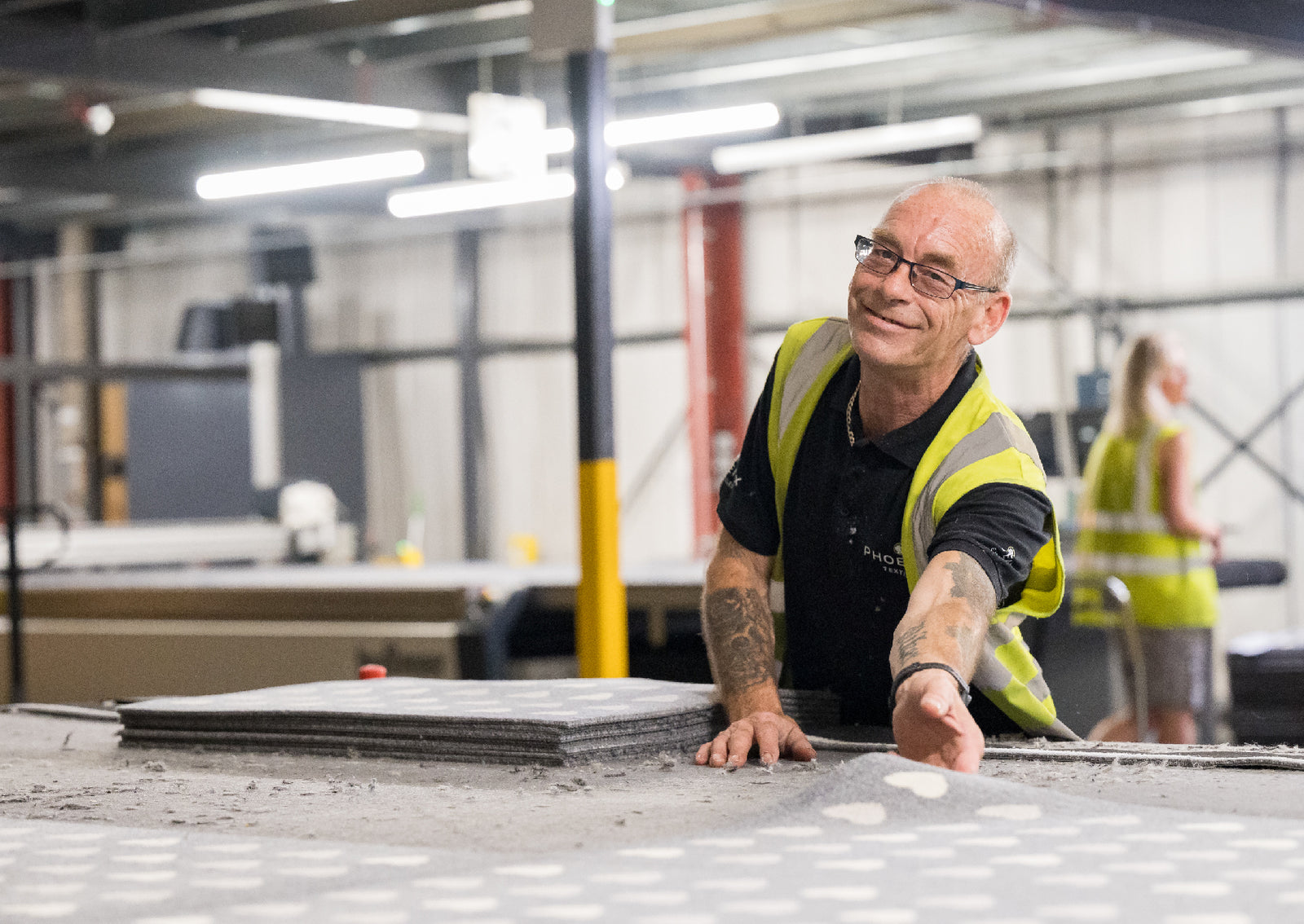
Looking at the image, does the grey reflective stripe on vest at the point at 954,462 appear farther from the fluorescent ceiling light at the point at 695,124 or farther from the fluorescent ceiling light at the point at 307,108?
the fluorescent ceiling light at the point at 307,108

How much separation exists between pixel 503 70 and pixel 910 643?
783 cm

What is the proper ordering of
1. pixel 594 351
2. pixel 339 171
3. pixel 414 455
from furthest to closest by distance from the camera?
pixel 414 455, pixel 339 171, pixel 594 351

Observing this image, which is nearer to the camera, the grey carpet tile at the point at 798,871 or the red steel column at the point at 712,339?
the grey carpet tile at the point at 798,871

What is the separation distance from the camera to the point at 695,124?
705 centimetres

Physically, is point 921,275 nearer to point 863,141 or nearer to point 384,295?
point 863,141

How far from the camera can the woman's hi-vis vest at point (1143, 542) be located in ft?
16.7

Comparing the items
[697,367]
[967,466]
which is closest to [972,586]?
[967,466]

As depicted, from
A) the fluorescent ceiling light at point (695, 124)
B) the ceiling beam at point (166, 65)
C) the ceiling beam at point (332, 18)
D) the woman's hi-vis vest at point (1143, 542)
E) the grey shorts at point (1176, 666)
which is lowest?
the grey shorts at point (1176, 666)

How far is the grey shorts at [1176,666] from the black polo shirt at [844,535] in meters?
3.37

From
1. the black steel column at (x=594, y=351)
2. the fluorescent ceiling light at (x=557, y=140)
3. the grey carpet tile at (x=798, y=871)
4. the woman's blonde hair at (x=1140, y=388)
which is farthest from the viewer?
the fluorescent ceiling light at (x=557, y=140)

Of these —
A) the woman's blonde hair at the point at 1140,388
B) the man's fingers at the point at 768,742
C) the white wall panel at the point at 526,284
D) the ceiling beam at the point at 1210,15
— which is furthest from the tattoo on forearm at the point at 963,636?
the white wall panel at the point at 526,284

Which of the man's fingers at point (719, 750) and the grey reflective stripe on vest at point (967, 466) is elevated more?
the grey reflective stripe on vest at point (967, 466)

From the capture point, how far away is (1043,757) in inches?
64.7

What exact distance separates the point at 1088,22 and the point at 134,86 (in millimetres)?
4547
